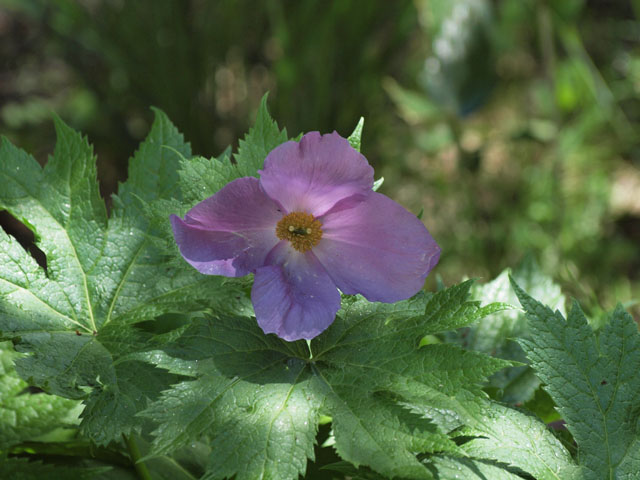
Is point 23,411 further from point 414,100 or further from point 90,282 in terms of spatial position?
point 414,100

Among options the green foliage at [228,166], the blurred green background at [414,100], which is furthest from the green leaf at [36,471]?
the blurred green background at [414,100]

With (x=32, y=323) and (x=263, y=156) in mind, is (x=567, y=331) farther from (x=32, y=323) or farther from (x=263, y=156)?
(x=32, y=323)

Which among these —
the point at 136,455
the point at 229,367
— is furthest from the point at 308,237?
the point at 136,455

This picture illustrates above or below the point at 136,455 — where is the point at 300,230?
above

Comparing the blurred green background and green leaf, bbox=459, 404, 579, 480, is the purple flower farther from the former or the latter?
the blurred green background

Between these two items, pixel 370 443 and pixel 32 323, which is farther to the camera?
pixel 32 323

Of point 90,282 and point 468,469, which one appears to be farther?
point 90,282

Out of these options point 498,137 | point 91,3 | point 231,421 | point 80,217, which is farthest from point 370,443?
point 91,3
